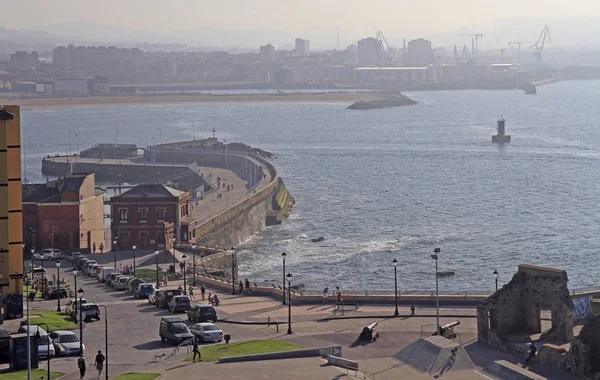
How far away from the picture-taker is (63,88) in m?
198

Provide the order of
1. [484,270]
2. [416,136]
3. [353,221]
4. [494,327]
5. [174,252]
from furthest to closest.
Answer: [416,136]
[353,221]
[484,270]
[174,252]
[494,327]

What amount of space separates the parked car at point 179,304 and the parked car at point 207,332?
2506 millimetres

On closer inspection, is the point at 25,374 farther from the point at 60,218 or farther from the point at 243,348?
the point at 60,218

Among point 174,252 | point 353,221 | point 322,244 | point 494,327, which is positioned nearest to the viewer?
point 494,327

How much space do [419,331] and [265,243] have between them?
81.6 feet

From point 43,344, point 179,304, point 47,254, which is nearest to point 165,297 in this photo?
point 179,304

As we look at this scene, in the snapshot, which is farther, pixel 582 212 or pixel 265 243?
pixel 582 212

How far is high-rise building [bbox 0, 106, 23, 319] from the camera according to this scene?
2419 centimetres

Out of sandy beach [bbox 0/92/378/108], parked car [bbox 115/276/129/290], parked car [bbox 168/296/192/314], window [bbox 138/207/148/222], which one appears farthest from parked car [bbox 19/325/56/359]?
sandy beach [bbox 0/92/378/108]

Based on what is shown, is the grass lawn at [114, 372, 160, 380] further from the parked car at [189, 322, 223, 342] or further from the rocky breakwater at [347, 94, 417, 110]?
the rocky breakwater at [347, 94, 417, 110]

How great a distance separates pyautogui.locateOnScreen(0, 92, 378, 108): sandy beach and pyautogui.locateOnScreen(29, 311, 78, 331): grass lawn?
492 ft

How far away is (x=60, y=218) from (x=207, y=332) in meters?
→ 16.2

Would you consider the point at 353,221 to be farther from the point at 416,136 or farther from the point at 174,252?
the point at 416,136

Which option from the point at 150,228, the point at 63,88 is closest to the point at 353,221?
the point at 150,228
